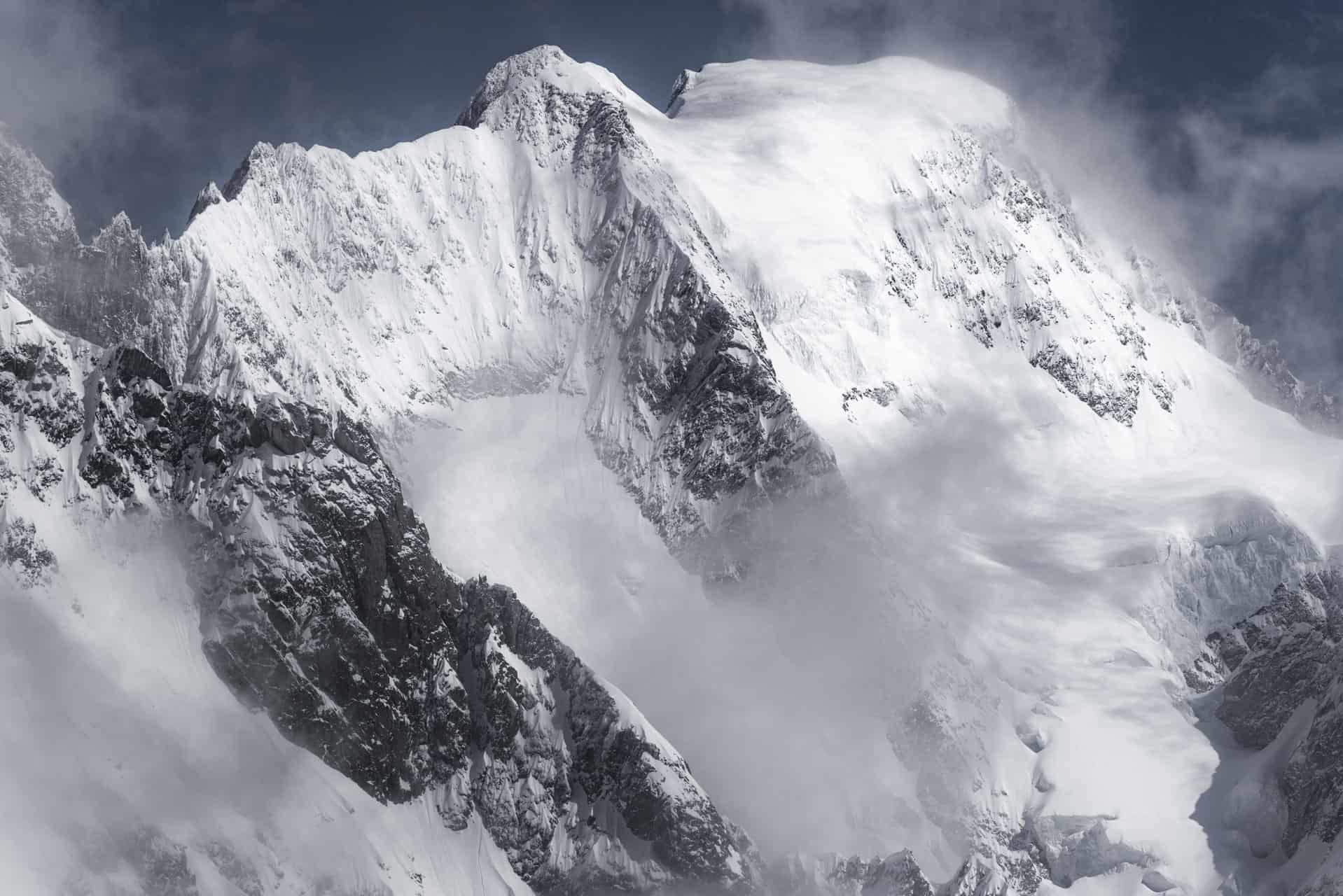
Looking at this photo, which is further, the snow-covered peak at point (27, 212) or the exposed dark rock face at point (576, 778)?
the snow-covered peak at point (27, 212)

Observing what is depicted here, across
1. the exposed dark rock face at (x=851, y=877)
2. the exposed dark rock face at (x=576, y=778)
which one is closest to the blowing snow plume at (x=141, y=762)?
the exposed dark rock face at (x=576, y=778)

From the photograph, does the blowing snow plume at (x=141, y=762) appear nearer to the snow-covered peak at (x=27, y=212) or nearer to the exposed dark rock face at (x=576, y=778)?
the exposed dark rock face at (x=576, y=778)

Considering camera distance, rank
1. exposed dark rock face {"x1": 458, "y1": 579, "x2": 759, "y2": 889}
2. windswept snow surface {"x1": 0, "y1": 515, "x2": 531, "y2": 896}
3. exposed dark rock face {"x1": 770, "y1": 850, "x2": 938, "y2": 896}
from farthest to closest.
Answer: exposed dark rock face {"x1": 770, "y1": 850, "x2": 938, "y2": 896} → exposed dark rock face {"x1": 458, "y1": 579, "x2": 759, "y2": 889} → windswept snow surface {"x1": 0, "y1": 515, "x2": 531, "y2": 896}

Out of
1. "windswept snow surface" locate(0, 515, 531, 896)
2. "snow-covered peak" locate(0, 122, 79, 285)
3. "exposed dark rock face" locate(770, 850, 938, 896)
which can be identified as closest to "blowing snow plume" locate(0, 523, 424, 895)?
"windswept snow surface" locate(0, 515, 531, 896)

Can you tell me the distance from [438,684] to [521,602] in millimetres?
17046

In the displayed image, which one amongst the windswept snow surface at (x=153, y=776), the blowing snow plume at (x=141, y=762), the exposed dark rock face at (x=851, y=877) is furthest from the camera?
the exposed dark rock face at (x=851, y=877)

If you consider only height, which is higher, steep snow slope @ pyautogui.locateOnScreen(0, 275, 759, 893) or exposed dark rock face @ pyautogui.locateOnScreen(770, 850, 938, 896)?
steep snow slope @ pyautogui.locateOnScreen(0, 275, 759, 893)

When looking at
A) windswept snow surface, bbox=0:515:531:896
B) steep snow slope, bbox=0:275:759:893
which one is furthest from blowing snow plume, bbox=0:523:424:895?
steep snow slope, bbox=0:275:759:893

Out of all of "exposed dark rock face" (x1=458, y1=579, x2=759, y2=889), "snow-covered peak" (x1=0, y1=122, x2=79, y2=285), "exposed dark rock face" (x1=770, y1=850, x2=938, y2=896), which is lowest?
"exposed dark rock face" (x1=770, y1=850, x2=938, y2=896)

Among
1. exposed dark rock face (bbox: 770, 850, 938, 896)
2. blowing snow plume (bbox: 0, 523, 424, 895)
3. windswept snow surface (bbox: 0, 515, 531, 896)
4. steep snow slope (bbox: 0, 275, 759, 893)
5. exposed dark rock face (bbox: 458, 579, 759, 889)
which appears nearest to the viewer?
blowing snow plume (bbox: 0, 523, 424, 895)

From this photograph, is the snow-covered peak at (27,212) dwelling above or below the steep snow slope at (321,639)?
above

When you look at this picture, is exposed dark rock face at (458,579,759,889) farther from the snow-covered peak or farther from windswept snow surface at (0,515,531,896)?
the snow-covered peak

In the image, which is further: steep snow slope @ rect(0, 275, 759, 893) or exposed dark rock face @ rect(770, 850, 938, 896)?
exposed dark rock face @ rect(770, 850, 938, 896)

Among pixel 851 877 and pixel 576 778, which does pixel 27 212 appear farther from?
pixel 851 877
